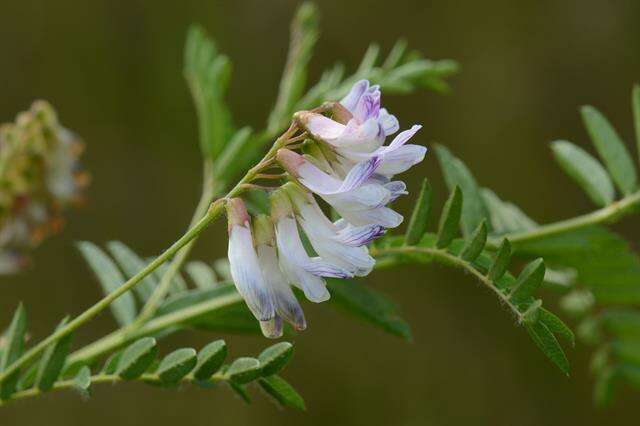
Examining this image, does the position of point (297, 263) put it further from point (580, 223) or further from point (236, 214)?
point (580, 223)

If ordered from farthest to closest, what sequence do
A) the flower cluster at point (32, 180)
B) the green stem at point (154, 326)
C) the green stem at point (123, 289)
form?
the flower cluster at point (32, 180) < the green stem at point (154, 326) < the green stem at point (123, 289)

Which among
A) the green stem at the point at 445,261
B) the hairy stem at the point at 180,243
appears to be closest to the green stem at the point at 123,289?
the hairy stem at the point at 180,243

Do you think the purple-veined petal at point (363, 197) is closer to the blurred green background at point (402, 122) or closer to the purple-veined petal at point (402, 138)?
the purple-veined petal at point (402, 138)

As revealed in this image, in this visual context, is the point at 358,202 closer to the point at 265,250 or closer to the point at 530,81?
the point at 265,250

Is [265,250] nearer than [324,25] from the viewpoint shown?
Yes

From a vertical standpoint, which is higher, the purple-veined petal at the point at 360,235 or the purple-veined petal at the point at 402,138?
the purple-veined petal at the point at 402,138

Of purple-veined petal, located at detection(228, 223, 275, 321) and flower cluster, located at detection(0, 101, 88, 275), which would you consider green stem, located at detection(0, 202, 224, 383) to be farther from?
flower cluster, located at detection(0, 101, 88, 275)

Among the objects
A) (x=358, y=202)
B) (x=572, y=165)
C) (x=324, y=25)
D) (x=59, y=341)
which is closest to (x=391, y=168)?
(x=358, y=202)
